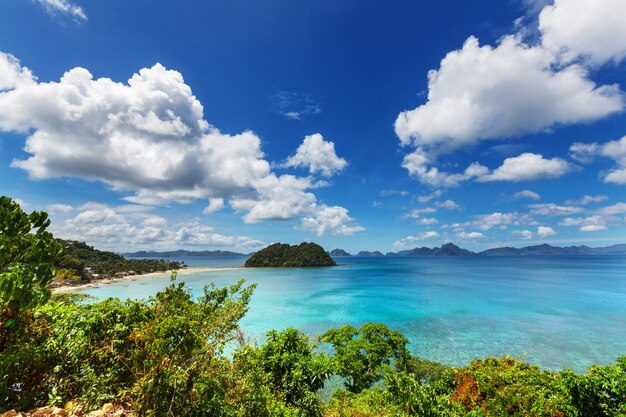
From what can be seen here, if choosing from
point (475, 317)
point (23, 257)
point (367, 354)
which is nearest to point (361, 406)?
point (367, 354)

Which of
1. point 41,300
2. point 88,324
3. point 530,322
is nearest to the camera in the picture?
point 41,300

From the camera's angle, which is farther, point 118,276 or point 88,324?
point 118,276

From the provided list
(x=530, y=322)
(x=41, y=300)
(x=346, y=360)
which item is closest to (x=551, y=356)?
(x=530, y=322)

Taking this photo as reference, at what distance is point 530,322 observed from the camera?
134 ft

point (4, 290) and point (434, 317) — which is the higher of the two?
point (4, 290)

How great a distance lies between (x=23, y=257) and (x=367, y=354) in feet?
70.8

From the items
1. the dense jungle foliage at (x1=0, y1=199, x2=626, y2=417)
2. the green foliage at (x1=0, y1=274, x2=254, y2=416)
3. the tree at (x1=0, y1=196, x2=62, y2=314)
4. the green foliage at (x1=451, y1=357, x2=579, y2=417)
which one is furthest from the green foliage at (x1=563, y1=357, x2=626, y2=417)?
the tree at (x1=0, y1=196, x2=62, y2=314)

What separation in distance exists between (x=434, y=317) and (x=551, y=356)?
16.6m

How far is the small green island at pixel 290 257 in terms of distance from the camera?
158 meters

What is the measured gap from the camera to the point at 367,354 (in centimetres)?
2106

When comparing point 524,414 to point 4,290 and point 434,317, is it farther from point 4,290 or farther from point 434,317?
point 434,317

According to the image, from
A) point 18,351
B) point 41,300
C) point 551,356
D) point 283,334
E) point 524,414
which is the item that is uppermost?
point 41,300

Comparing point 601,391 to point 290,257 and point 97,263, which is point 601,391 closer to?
point 97,263

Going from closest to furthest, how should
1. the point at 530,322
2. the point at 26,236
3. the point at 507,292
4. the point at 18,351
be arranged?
the point at 26,236
the point at 18,351
the point at 530,322
the point at 507,292
